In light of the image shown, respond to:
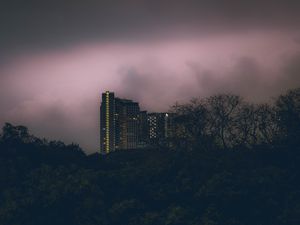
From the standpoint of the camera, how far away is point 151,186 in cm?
5866

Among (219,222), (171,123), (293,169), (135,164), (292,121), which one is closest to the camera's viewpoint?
(219,222)

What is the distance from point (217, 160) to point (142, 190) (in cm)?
878

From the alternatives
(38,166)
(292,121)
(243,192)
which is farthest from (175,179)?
(292,121)

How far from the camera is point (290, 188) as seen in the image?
57.2 meters

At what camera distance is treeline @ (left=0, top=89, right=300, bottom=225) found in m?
54.8

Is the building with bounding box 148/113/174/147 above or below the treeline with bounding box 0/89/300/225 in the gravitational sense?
above

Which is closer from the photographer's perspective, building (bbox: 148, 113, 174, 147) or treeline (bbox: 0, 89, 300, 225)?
treeline (bbox: 0, 89, 300, 225)

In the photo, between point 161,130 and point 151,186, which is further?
point 161,130

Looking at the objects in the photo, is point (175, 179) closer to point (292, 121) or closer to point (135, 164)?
point (135, 164)

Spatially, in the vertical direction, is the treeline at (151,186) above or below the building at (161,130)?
below

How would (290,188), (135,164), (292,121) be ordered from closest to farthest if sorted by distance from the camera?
(290,188) → (135,164) → (292,121)

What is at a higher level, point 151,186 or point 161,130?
point 161,130

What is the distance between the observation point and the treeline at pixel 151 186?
54781 millimetres

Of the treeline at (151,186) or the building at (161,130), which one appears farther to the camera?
the building at (161,130)
